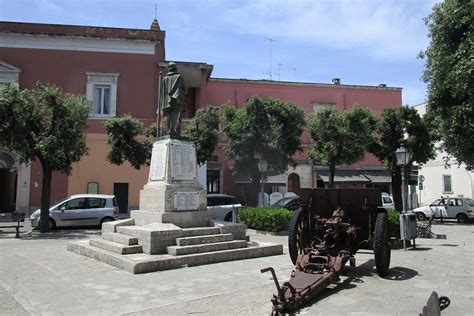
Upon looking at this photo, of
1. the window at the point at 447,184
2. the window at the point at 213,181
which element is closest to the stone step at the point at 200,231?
the window at the point at 213,181

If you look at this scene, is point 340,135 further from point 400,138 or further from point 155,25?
point 155,25

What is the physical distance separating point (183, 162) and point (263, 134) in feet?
37.1

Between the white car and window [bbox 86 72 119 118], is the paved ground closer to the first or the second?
the white car

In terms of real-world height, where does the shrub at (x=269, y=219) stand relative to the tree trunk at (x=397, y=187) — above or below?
below

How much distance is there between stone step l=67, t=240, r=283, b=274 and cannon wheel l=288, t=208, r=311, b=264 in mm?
1925

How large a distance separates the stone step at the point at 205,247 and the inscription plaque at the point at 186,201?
140 centimetres

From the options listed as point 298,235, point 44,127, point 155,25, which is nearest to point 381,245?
point 298,235

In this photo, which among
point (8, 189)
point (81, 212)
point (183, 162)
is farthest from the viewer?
point (8, 189)

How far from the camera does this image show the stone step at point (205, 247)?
8.73 m

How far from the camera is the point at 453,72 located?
39.0 feet

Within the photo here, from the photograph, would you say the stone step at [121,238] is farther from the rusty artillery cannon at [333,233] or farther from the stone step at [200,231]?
the rusty artillery cannon at [333,233]

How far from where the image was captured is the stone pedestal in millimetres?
10102

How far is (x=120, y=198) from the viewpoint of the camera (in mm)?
25219

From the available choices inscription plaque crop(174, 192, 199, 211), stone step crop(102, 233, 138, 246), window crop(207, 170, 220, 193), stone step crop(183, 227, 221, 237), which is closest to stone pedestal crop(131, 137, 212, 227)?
inscription plaque crop(174, 192, 199, 211)
